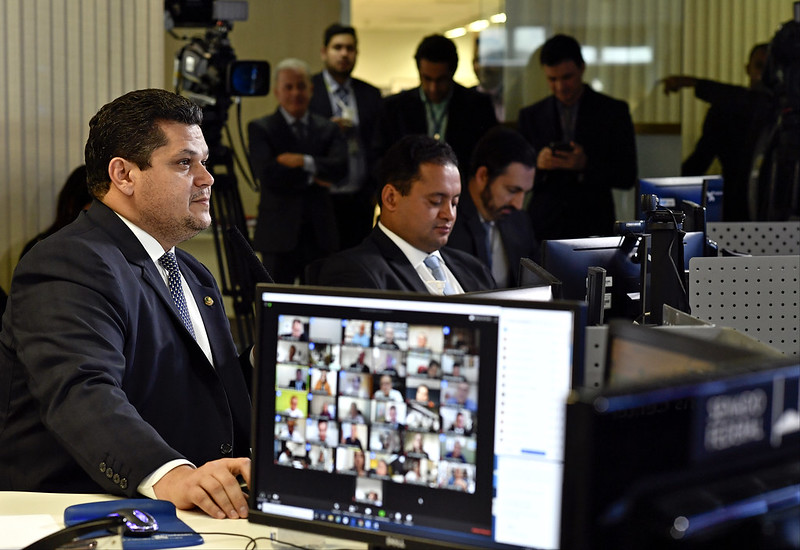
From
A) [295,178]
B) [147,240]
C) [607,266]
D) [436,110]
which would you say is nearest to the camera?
[147,240]

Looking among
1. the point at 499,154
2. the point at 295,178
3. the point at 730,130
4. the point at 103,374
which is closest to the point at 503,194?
the point at 499,154

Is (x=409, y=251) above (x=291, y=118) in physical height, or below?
below

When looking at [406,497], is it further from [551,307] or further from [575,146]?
[575,146]

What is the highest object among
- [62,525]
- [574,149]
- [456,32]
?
[456,32]

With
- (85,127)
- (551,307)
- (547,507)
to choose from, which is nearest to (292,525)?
(547,507)

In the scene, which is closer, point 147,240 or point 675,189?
point 147,240

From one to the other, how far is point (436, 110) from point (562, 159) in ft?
2.24

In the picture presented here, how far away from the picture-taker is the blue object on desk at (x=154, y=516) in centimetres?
136

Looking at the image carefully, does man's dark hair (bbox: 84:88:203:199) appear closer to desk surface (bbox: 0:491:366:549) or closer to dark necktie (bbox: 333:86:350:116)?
desk surface (bbox: 0:491:366:549)

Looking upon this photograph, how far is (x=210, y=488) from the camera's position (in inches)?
59.0

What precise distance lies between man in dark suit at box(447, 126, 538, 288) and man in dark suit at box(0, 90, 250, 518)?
1542 millimetres

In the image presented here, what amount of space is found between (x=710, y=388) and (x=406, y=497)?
17.2 inches

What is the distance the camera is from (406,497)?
3.96ft

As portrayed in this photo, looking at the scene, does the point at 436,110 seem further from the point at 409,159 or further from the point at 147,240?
the point at 147,240
